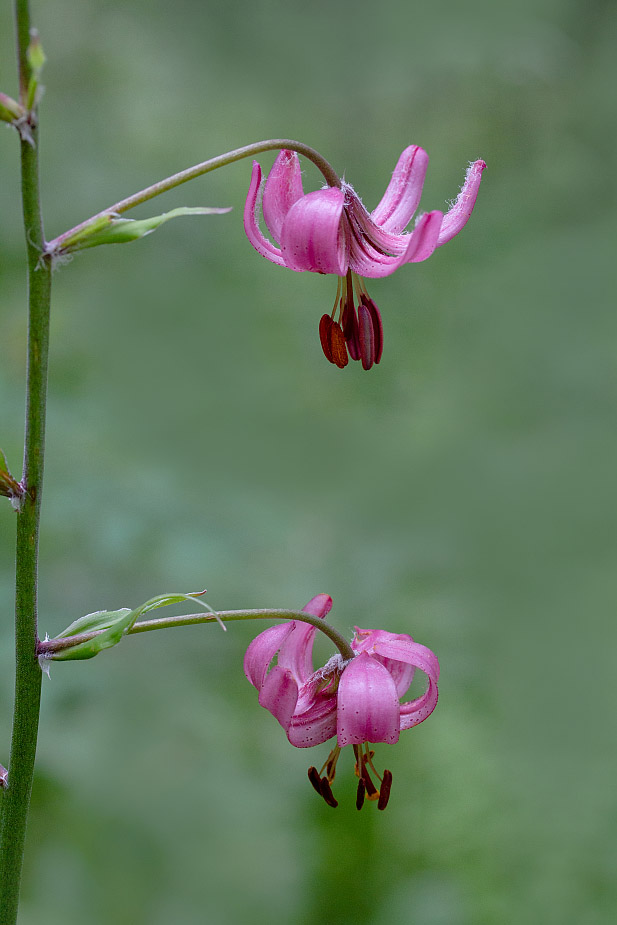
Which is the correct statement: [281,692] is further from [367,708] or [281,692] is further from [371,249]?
[371,249]

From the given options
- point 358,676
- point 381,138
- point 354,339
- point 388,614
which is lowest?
point 358,676

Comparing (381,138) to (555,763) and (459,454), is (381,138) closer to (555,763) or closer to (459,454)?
(459,454)

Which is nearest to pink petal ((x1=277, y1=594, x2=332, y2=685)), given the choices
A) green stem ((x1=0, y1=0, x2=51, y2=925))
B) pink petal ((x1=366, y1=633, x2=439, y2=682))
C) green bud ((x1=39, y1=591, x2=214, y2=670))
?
pink petal ((x1=366, y1=633, x2=439, y2=682))

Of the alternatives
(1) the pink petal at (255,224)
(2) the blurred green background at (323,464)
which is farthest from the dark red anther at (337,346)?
(2) the blurred green background at (323,464)

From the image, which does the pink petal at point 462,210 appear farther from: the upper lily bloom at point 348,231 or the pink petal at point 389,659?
the pink petal at point 389,659

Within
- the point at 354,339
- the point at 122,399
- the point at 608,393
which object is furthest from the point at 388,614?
the point at 608,393

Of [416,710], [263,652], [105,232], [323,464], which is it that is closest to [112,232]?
[105,232]

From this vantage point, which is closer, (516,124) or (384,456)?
(384,456)

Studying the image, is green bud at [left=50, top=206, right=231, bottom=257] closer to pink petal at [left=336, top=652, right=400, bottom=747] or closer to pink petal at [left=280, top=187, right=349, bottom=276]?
pink petal at [left=280, top=187, right=349, bottom=276]
